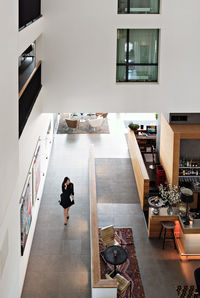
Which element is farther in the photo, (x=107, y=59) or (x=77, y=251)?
(x=107, y=59)

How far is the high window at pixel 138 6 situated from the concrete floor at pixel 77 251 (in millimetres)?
6148

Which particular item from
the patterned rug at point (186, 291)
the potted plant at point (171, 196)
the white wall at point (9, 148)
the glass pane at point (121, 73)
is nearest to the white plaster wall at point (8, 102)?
the white wall at point (9, 148)

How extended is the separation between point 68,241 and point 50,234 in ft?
2.08

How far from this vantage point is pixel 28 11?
31.2 feet

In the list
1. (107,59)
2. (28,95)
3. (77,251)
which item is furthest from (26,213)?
(107,59)

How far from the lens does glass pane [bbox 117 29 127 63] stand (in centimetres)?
1255

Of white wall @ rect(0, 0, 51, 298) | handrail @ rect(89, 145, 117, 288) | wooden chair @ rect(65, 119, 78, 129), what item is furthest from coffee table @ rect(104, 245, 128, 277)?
wooden chair @ rect(65, 119, 78, 129)

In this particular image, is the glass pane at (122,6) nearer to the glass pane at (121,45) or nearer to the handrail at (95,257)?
the glass pane at (121,45)

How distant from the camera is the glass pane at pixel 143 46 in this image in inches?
496

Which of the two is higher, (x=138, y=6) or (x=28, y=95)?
(x=138, y=6)

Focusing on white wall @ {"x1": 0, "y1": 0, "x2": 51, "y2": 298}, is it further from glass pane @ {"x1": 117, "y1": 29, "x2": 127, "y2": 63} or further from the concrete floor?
glass pane @ {"x1": 117, "y1": 29, "x2": 127, "y2": 63}

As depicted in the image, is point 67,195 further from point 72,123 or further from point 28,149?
point 72,123

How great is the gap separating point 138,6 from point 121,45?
123 cm

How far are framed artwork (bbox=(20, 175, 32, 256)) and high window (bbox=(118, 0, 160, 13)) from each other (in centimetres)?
573
